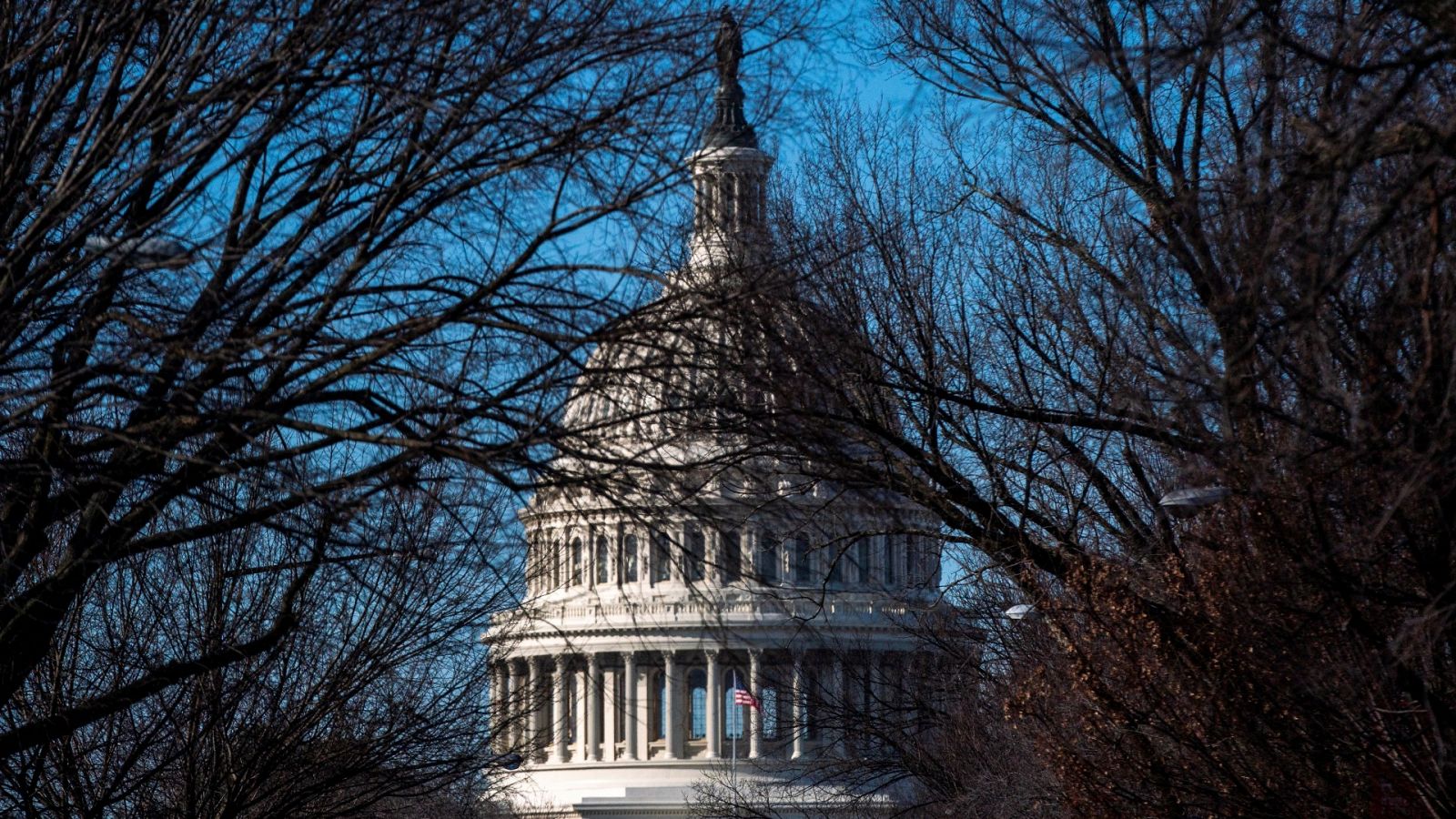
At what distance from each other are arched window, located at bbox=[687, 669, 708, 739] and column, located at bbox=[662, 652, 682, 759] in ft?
2.19

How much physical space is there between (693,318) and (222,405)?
1.99m

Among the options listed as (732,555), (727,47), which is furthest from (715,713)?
(732,555)

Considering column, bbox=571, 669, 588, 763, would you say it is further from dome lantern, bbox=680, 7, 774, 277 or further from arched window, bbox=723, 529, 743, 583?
A: arched window, bbox=723, 529, 743, 583

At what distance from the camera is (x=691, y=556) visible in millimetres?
9500

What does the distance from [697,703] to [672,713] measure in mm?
2706

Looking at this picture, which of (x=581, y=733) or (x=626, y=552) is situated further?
(x=581, y=733)

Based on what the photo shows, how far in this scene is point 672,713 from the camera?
4326 inches

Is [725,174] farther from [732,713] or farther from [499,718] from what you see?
[732,713]

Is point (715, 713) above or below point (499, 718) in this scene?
above

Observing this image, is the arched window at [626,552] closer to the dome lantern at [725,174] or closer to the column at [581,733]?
the dome lantern at [725,174]

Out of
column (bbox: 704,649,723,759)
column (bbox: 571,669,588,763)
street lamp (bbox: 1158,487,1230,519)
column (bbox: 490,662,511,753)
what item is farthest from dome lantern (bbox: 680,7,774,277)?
column (bbox: 571,669,588,763)

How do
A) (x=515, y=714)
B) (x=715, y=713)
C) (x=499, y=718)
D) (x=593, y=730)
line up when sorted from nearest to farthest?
1. (x=515, y=714)
2. (x=499, y=718)
3. (x=715, y=713)
4. (x=593, y=730)

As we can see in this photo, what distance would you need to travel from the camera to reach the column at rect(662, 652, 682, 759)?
105062mm

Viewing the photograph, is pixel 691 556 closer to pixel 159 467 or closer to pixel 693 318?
pixel 693 318
